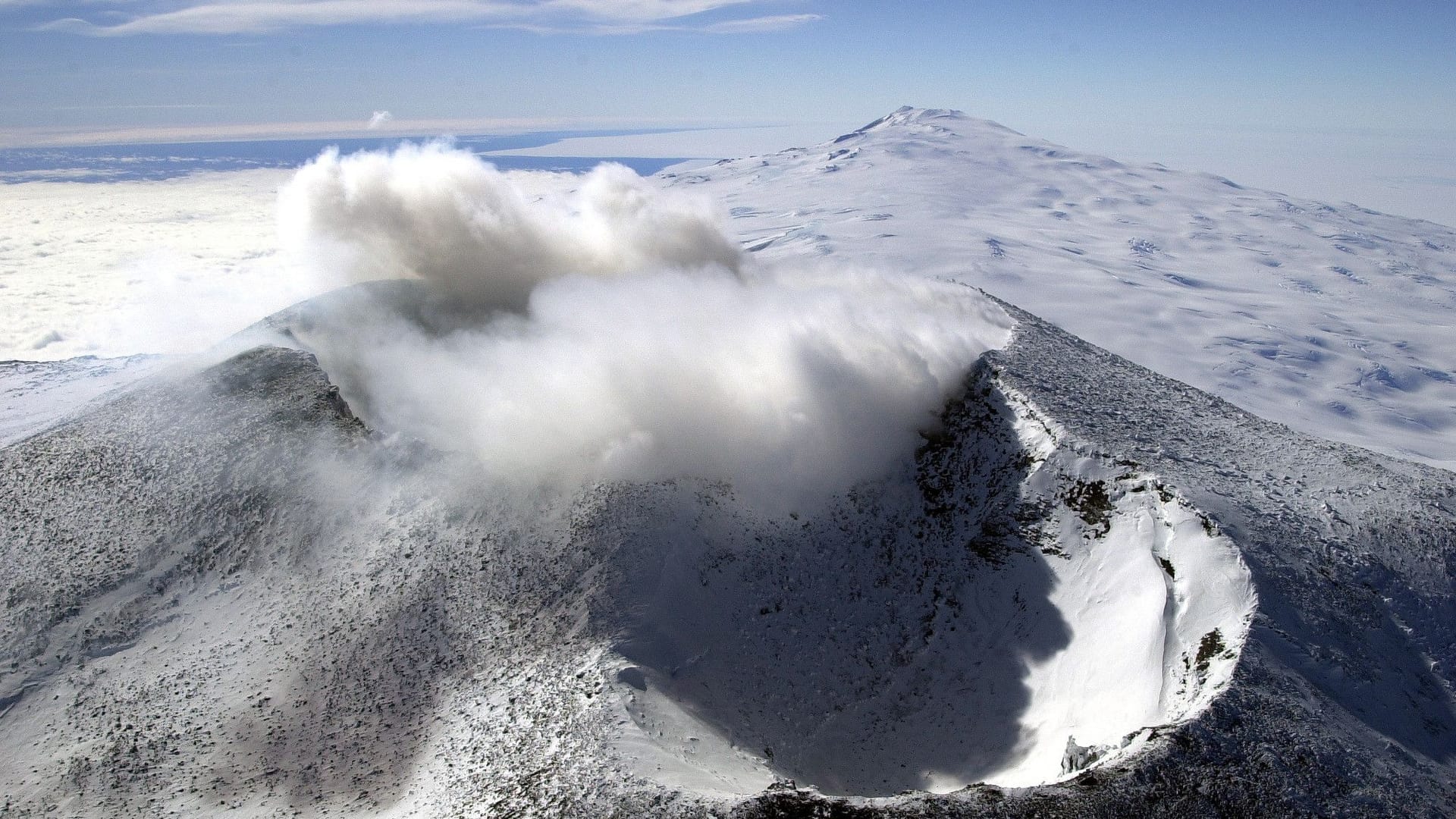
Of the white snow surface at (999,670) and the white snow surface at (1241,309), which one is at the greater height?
the white snow surface at (999,670)

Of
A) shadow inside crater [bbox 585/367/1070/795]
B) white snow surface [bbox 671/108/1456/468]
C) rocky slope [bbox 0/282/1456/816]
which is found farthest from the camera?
white snow surface [bbox 671/108/1456/468]

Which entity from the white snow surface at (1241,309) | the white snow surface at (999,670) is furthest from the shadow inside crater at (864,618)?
the white snow surface at (1241,309)

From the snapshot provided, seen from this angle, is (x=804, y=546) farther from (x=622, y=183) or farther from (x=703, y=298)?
(x=622, y=183)

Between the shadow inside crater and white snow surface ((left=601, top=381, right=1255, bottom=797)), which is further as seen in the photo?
the shadow inside crater

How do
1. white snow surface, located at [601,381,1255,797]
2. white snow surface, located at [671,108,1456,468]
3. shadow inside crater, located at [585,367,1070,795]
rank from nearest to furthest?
white snow surface, located at [601,381,1255,797] → shadow inside crater, located at [585,367,1070,795] → white snow surface, located at [671,108,1456,468]

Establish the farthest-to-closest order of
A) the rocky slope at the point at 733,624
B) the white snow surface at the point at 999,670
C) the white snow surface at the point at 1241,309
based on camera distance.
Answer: the white snow surface at the point at 1241,309
the white snow surface at the point at 999,670
the rocky slope at the point at 733,624

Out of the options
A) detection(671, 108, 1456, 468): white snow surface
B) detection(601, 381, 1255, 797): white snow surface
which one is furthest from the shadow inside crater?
detection(671, 108, 1456, 468): white snow surface

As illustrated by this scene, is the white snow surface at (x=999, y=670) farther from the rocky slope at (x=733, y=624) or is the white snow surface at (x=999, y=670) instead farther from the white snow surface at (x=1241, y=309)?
the white snow surface at (x=1241, y=309)

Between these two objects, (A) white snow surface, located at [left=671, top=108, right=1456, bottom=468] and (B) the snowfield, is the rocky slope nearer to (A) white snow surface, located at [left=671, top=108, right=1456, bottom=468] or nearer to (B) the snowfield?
(B) the snowfield
